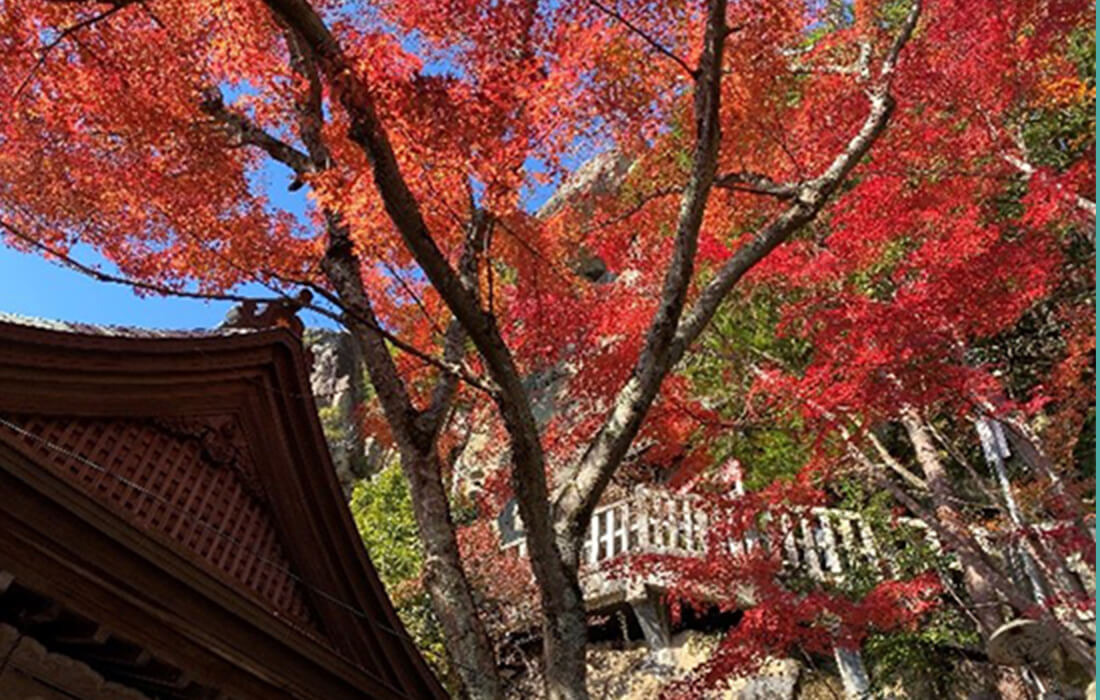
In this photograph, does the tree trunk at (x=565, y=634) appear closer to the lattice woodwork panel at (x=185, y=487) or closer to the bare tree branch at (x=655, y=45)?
the lattice woodwork panel at (x=185, y=487)

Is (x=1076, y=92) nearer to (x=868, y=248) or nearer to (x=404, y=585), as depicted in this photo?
(x=868, y=248)

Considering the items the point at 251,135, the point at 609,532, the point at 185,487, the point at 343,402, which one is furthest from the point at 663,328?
the point at 343,402

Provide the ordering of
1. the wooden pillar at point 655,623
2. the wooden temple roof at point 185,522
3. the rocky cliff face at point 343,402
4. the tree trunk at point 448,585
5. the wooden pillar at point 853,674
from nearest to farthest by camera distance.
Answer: the wooden temple roof at point 185,522 < the tree trunk at point 448,585 < the wooden pillar at point 853,674 < the wooden pillar at point 655,623 < the rocky cliff face at point 343,402

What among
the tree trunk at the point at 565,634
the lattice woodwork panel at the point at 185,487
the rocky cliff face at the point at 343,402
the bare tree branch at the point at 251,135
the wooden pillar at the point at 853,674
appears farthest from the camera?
the rocky cliff face at the point at 343,402

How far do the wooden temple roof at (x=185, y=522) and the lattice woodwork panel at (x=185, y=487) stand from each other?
1 centimetres

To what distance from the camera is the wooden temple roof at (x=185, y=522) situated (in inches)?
167

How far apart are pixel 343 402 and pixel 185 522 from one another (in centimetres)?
2374

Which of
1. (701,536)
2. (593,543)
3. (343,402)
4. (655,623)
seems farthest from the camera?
(343,402)

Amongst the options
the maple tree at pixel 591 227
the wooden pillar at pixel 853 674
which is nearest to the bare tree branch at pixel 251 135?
the maple tree at pixel 591 227

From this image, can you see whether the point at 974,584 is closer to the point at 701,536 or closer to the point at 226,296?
the point at 701,536

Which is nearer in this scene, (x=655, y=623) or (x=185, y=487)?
(x=185, y=487)

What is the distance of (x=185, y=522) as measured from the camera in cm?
549

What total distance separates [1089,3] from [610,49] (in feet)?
29.3

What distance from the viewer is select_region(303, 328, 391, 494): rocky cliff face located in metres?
26.4
